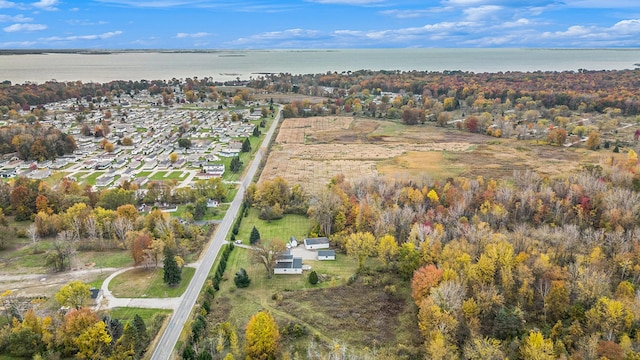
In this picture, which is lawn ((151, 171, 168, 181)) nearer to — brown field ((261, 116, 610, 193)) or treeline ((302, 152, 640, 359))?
brown field ((261, 116, 610, 193))

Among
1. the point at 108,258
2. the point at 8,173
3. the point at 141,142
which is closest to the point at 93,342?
the point at 108,258

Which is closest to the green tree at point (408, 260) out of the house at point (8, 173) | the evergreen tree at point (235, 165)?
the evergreen tree at point (235, 165)

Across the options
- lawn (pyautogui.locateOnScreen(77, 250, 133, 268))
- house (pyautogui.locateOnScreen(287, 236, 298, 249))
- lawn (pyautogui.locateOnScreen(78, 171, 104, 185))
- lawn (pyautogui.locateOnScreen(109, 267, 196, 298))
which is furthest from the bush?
lawn (pyautogui.locateOnScreen(78, 171, 104, 185))

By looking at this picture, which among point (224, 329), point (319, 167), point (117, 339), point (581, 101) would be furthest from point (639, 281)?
point (581, 101)

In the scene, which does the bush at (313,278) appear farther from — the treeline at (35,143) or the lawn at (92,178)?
the treeline at (35,143)

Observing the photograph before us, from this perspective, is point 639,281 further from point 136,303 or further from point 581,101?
point 581,101

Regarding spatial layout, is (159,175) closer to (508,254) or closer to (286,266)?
(286,266)
